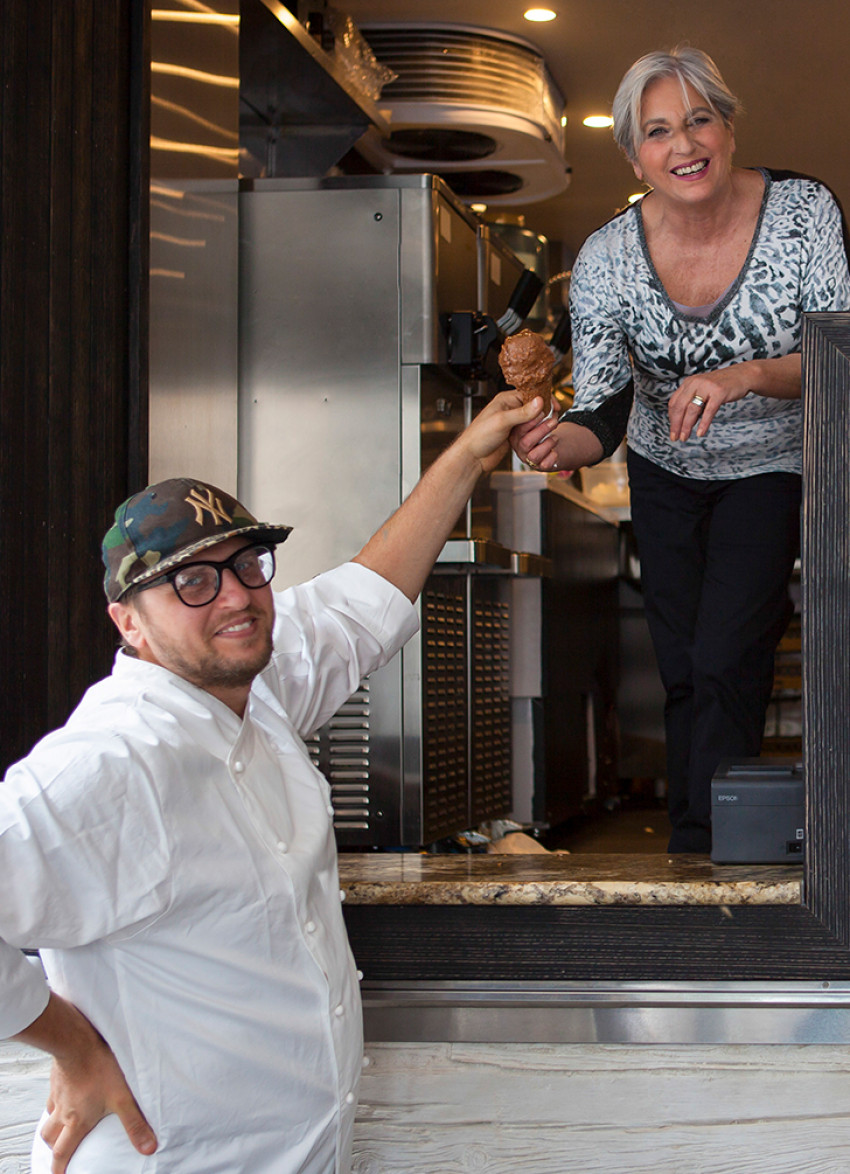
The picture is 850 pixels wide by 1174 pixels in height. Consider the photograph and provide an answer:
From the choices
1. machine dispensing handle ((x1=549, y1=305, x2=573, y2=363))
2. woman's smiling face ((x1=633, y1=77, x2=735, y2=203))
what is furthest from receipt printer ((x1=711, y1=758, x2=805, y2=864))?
machine dispensing handle ((x1=549, y1=305, x2=573, y2=363))

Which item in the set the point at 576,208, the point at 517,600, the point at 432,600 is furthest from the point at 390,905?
the point at 576,208

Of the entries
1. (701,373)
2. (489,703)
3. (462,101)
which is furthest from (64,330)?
(462,101)

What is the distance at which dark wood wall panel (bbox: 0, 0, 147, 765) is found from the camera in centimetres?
200

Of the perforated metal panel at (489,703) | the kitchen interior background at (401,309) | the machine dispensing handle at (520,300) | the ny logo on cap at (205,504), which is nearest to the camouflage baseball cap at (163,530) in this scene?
the ny logo on cap at (205,504)

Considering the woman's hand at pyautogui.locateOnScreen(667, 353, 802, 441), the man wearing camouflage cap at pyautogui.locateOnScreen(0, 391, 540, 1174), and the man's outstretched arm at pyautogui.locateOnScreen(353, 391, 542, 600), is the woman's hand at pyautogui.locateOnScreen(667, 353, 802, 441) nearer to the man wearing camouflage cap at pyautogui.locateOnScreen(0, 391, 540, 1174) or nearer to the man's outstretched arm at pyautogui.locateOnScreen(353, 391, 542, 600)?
the man's outstretched arm at pyautogui.locateOnScreen(353, 391, 542, 600)

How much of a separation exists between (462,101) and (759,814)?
3.66m

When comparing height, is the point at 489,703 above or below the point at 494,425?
below

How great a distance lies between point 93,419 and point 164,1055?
1.31m

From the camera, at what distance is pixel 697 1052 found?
63.1 inches

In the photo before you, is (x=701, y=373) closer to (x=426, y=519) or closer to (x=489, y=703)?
(x=426, y=519)

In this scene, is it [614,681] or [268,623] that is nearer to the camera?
[268,623]

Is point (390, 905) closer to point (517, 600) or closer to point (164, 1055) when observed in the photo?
point (164, 1055)

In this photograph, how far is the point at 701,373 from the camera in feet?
6.72

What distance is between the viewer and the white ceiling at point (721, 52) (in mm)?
4633
